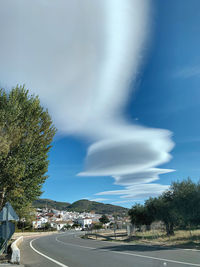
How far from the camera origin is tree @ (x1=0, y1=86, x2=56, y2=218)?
14.5 meters

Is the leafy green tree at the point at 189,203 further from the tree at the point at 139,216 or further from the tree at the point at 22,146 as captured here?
the tree at the point at 139,216

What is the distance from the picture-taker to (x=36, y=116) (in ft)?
56.3

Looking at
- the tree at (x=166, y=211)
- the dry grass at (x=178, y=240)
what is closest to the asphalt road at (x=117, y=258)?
the dry grass at (x=178, y=240)

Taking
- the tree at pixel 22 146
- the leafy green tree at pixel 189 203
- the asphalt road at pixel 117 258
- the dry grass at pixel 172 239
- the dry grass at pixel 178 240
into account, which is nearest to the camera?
the asphalt road at pixel 117 258

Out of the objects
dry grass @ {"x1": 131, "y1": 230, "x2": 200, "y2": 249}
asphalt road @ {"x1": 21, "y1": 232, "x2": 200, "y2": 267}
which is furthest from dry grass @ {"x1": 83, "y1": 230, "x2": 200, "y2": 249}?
asphalt road @ {"x1": 21, "y1": 232, "x2": 200, "y2": 267}

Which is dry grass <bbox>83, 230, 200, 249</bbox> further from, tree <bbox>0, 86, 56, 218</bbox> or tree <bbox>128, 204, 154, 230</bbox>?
tree <bbox>0, 86, 56, 218</bbox>

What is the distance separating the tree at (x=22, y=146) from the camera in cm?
1452

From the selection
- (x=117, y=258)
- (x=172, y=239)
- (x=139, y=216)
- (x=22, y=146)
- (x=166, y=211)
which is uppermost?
(x=22, y=146)

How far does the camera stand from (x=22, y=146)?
1575 centimetres

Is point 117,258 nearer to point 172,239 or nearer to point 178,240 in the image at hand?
point 178,240

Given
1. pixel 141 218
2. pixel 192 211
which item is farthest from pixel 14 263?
pixel 141 218

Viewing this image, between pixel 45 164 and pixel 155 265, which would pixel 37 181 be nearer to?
pixel 45 164

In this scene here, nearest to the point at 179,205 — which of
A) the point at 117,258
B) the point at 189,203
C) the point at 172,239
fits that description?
the point at 189,203

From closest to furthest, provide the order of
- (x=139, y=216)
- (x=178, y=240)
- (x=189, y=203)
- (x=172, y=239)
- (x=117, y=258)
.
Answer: (x=117, y=258) < (x=178, y=240) < (x=189, y=203) < (x=172, y=239) < (x=139, y=216)
